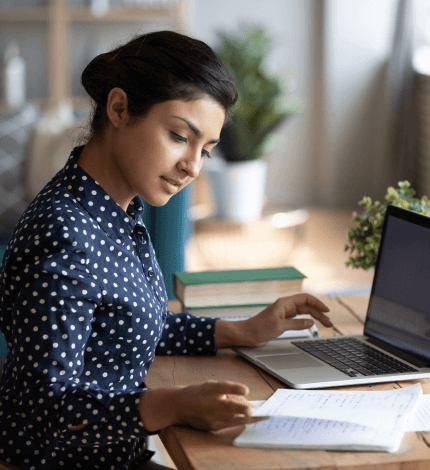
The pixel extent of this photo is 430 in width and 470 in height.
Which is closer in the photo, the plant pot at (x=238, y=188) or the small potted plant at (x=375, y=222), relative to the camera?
the small potted plant at (x=375, y=222)

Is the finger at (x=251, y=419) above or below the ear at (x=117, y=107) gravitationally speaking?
below

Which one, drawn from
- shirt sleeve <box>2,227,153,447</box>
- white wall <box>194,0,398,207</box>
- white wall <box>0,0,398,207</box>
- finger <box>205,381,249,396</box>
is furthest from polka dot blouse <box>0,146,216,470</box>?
white wall <box>194,0,398,207</box>

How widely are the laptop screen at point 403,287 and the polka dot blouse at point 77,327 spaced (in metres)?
0.32

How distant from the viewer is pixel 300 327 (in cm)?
115

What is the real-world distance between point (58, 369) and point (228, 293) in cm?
54

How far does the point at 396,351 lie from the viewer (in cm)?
108

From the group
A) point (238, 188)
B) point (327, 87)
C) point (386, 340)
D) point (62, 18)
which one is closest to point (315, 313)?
point (386, 340)

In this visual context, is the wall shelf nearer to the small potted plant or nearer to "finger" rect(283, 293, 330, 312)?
the small potted plant

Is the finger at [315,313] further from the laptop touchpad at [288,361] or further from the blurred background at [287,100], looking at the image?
the blurred background at [287,100]

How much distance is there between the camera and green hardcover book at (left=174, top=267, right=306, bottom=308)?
1.28 metres

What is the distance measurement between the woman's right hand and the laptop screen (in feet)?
1.32

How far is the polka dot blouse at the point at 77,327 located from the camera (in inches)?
31.1

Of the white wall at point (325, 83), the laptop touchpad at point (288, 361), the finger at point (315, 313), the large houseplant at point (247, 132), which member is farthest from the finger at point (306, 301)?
the white wall at point (325, 83)

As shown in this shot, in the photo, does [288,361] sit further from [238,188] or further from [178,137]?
[238,188]
